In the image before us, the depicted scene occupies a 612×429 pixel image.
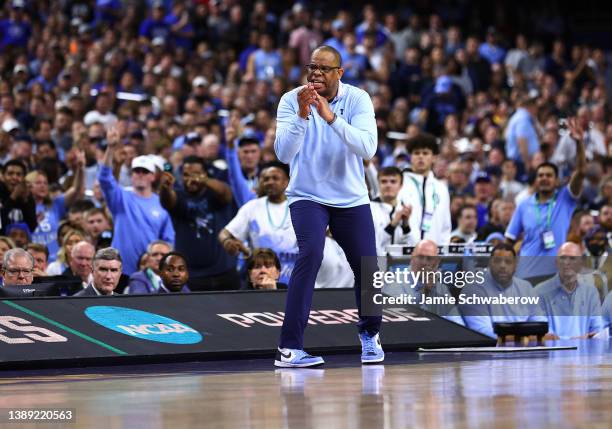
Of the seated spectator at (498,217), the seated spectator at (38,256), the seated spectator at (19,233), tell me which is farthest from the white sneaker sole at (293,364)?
the seated spectator at (498,217)

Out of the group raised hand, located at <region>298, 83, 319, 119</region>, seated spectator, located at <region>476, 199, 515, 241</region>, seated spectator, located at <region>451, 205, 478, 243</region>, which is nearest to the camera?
raised hand, located at <region>298, 83, 319, 119</region>

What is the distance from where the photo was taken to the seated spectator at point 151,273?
11648 millimetres

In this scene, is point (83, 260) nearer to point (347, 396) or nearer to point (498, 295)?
point (498, 295)

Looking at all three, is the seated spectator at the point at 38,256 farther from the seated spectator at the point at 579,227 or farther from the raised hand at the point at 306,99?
the seated spectator at the point at 579,227

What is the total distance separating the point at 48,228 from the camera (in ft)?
46.3

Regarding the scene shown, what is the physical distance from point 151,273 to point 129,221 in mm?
1022

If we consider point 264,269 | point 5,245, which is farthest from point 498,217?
point 5,245

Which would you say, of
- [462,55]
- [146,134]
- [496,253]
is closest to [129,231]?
[496,253]

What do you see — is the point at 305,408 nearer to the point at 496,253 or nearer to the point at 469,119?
the point at 496,253

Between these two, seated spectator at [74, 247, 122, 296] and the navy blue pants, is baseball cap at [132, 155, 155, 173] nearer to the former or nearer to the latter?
seated spectator at [74, 247, 122, 296]

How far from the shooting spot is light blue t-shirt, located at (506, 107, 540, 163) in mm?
19062

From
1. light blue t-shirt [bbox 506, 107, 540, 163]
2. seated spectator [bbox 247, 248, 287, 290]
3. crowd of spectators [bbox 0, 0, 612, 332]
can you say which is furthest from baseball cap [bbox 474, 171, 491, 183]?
seated spectator [bbox 247, 248, 287, 290]

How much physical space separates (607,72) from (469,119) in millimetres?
5045

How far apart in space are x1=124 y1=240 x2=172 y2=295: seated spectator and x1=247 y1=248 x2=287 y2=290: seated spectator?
2.79ft
